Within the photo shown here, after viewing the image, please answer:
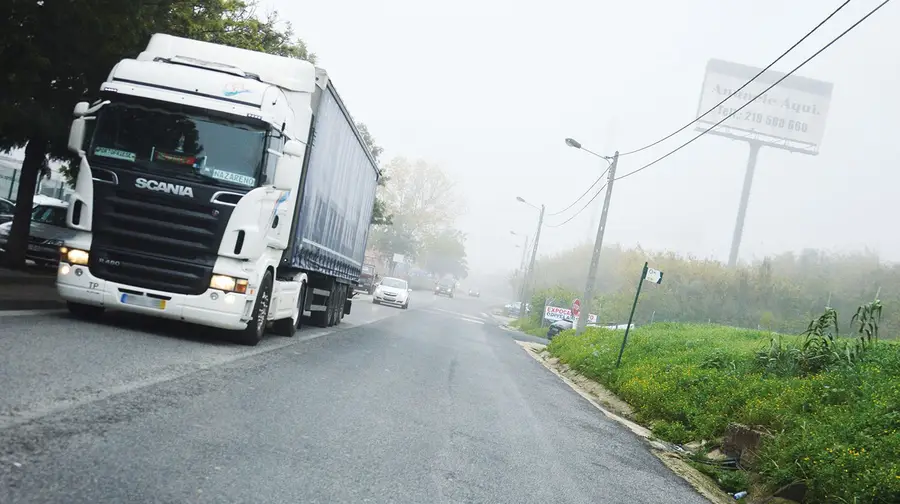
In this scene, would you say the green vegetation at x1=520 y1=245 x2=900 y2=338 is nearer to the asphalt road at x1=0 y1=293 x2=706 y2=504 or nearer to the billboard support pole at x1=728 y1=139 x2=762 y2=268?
the billboard support pole at x1=728 y1=139 x2=762 y2=268

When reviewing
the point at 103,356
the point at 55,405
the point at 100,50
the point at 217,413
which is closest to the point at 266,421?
the point at 217,413

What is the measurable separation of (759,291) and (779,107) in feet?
67.8

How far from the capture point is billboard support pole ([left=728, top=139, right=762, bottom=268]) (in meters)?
53.5

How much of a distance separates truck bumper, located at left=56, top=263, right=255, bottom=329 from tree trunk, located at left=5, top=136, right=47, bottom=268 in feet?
27.2

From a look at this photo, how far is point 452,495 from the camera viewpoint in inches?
213

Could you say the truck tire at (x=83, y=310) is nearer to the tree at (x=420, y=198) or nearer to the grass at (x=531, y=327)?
the grass at (x=531, y=327)

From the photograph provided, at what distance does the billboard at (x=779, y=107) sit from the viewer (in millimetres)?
51594

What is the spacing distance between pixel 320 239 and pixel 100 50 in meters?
4.99

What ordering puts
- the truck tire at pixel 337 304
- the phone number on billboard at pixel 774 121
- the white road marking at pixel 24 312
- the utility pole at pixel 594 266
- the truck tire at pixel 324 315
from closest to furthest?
the white road marking at pixel 24 312 → the truck tire at pixel 324 315 → the truck tire at pixel 337 304 → the utility pole at pixel 594 266 → the phone number on billboard at pixel 774 121

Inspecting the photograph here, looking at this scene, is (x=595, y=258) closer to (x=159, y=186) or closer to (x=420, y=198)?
(x=159, y=186)

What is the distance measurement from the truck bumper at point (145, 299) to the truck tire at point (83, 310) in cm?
66

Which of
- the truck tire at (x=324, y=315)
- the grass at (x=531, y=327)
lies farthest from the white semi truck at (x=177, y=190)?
the grass at (x=531, y=327)

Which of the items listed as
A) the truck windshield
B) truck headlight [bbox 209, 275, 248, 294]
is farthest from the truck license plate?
the truck windshield

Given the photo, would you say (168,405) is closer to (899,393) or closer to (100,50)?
(899,393)
